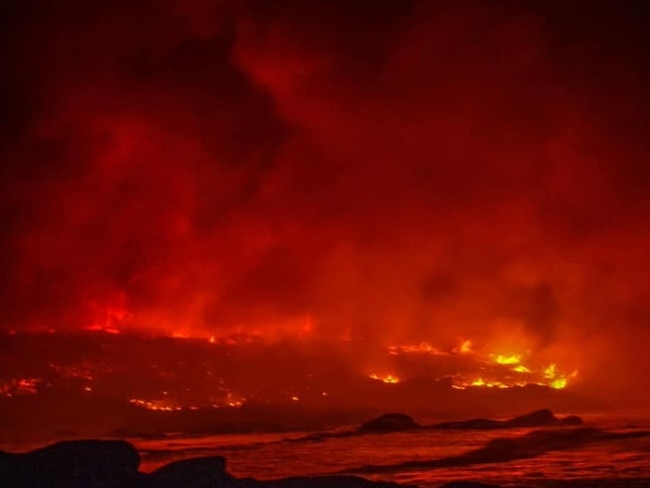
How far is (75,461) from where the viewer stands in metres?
13.1

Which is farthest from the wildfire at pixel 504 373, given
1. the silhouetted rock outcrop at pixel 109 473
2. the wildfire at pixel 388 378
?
the silhouetted rock outcrop at pixel 109 473

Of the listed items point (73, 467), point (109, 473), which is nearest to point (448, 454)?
point (109, 473)

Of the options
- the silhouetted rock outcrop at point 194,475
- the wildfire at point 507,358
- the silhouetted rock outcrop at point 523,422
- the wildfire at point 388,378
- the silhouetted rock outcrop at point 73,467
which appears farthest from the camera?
the wildfire at point 507,358

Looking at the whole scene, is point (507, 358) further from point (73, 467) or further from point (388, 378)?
point (73, 467)

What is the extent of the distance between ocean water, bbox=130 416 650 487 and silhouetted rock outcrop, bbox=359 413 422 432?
42 centimetres

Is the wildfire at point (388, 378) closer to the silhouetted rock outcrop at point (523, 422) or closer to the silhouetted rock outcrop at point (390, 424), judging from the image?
the silhouetted rock outcrop at point (523, 422)

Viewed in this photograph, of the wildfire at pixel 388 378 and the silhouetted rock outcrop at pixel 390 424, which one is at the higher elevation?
the wildfire at pixel 388 378

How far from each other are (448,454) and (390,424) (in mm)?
3126

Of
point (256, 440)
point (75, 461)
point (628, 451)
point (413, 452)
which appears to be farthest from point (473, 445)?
point (75, 461)

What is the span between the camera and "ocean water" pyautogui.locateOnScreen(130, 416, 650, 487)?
15445mm

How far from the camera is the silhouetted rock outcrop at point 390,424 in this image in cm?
2048

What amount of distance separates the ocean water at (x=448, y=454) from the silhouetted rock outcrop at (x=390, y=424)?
1.36ft

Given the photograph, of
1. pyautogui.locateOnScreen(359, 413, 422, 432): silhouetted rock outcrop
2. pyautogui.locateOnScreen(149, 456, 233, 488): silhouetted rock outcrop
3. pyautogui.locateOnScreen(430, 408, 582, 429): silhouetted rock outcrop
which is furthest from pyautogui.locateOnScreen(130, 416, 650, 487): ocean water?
pyautogui.locateOnScreen(149, 456, 233, 488): silhouetted rock outcrop

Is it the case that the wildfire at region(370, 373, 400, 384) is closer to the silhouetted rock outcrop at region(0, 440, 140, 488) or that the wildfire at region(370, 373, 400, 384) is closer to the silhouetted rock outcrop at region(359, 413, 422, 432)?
the silhouetted rock outcrop at region(359, 413, 422, 432)
